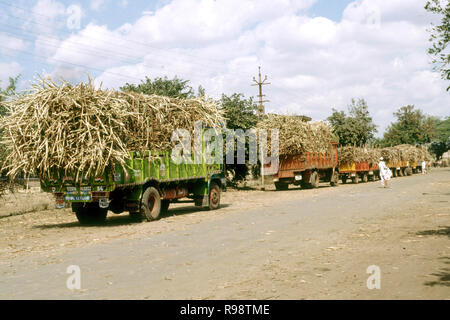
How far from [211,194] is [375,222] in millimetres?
6955

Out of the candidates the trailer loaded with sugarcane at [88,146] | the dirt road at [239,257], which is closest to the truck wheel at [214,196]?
the dirt road at [239,257]

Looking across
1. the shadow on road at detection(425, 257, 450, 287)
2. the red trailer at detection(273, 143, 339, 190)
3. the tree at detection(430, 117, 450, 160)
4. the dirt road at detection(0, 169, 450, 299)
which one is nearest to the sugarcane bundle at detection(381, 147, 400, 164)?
the red trailer at detection(273, 143, 339, 190)

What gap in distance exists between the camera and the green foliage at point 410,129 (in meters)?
83.0

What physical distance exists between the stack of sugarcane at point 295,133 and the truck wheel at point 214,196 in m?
10.2

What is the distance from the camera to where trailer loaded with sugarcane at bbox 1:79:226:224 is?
12.2m

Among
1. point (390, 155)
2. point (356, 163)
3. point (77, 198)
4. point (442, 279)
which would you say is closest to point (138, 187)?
point (77, 198)

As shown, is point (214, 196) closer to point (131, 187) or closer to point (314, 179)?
point (131, 187)

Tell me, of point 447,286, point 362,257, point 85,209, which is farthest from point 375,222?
point 85,209

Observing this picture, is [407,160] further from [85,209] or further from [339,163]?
[85,209]

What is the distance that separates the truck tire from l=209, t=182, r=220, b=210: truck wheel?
411cm

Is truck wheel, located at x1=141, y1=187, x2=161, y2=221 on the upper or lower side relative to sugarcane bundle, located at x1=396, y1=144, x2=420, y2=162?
lower

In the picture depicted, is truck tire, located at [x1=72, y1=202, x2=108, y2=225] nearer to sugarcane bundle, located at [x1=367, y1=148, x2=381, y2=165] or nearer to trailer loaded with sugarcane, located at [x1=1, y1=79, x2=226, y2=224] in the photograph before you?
trailer loaded with sugarcane, located at [x1=1, y1=79, x2=226, y2=224]

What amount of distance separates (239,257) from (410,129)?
83.6 m

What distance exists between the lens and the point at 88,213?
1449 cm
